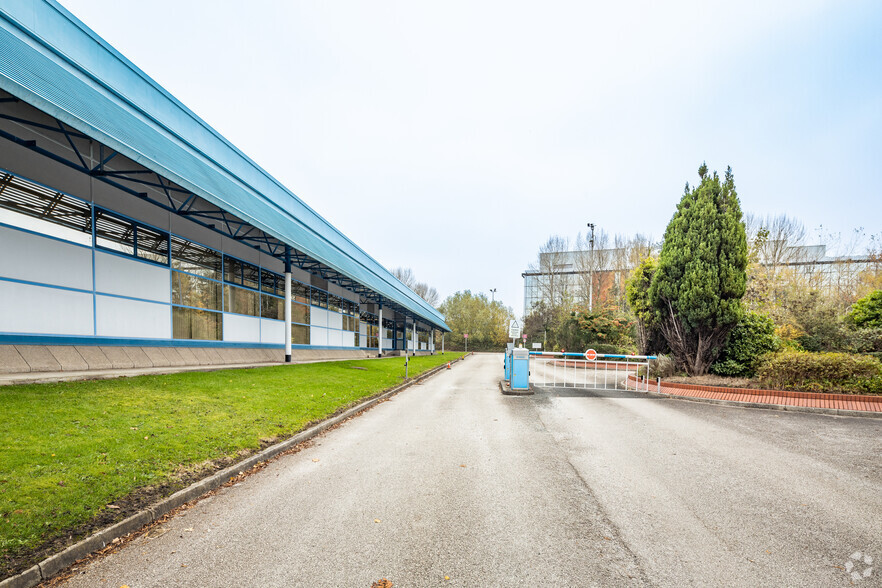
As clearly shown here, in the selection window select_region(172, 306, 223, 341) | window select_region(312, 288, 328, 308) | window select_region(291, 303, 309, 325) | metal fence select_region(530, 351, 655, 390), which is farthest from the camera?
window select_region(312, 288, 328, 308)

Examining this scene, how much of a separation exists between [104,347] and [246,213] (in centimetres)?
526

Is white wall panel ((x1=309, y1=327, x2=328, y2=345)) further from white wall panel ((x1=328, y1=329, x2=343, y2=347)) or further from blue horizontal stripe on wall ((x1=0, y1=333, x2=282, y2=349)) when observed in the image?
blue horizontal stripe on wall ((x1=0, y1=333, x2=282, y2=349))

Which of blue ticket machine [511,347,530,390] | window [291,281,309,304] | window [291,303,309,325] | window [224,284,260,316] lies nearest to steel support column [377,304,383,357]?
window [291,281,309,304]

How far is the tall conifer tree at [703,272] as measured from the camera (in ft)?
47.7

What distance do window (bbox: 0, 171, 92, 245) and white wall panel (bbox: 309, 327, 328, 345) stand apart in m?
13.2

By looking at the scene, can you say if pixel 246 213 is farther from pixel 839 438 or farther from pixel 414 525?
pixel 839 438

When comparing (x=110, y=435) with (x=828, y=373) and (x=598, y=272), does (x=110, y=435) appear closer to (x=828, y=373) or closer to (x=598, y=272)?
(x=828, y=373)

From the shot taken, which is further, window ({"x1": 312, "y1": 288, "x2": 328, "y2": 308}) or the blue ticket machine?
window ({"x1": 312, "y1": 288, "x2": 328, "y2": 308})

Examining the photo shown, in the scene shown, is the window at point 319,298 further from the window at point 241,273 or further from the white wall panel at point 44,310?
the white wall panel at point 44,310

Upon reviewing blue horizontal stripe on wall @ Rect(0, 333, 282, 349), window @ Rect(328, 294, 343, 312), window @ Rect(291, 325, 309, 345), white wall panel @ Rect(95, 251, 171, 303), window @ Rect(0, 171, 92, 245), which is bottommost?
window @ Rect(291, 325, 309, 345)

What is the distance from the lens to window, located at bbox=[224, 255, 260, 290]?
1669 centimetres

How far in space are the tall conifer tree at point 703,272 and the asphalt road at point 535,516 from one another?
7.20 m

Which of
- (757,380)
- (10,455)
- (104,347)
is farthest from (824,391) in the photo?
(104,347)

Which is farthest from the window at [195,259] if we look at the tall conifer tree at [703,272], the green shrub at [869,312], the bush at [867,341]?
the green shrub at [869,312]
